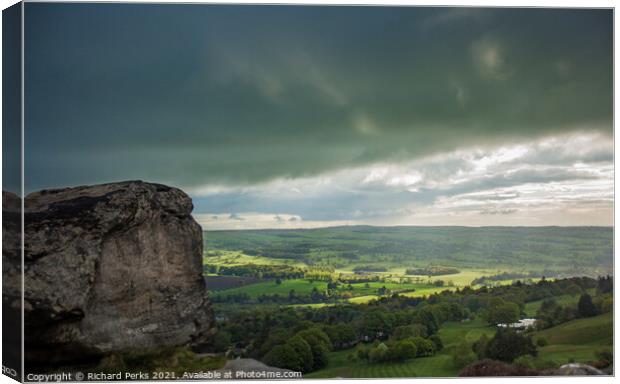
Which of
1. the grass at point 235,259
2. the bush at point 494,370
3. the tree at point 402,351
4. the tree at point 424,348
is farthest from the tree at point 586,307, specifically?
the grass at point 235,259

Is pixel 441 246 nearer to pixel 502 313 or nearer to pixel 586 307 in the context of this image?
pixel 502 313

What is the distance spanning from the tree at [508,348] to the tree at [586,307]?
4.41ft

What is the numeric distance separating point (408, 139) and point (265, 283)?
4240 millimetres

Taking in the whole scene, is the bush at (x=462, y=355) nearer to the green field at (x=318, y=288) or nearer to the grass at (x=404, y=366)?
the grass at (x=404, y=366)

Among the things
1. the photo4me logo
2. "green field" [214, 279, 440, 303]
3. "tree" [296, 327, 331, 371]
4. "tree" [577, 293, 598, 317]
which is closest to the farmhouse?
"tree" [577, 293, 598, 317]

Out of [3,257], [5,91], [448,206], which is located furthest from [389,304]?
[5,91]

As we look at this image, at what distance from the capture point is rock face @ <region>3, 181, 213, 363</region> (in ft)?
39.5

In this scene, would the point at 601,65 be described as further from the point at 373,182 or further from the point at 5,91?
the point at 5,91

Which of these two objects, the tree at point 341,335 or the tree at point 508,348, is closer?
the tree at point 508,348

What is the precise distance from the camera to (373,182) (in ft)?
46.2

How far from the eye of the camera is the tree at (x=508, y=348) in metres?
13.5

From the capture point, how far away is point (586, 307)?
45.7ft

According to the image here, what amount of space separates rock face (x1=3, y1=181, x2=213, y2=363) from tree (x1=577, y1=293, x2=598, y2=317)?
7599 mm

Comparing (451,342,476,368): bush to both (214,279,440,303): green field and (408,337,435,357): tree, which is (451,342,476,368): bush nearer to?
(408,337,435,357): tree
